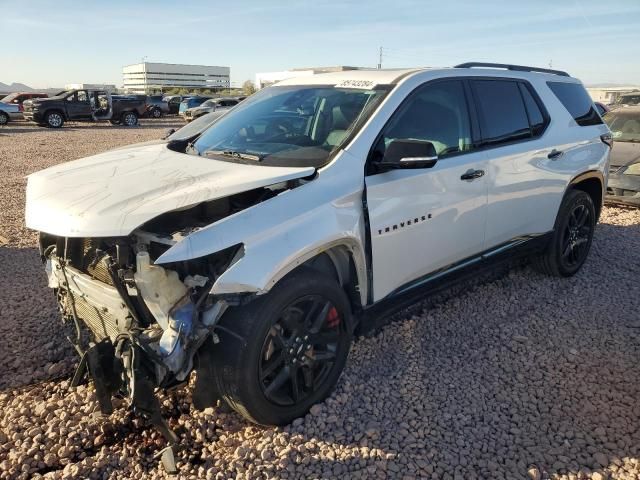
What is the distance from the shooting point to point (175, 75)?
110m

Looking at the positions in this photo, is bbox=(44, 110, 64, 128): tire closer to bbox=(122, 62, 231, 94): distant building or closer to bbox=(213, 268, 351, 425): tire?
bbox=(213, 268, 351, 425): tire

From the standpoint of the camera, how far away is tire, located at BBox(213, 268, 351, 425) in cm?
255

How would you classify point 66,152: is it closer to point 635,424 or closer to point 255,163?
point 255,163

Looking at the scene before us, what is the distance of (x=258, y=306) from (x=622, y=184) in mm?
7035

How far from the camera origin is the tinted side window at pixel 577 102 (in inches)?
191

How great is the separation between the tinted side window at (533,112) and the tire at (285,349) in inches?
98.9

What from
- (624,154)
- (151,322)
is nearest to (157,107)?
(624,154)

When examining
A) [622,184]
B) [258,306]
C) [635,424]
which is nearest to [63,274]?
[258,306]

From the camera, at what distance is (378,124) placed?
125 inches

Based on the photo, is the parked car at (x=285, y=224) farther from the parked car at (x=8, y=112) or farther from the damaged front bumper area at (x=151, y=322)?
the parked car at (x=8, y=112)

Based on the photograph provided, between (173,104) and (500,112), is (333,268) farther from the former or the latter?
(173,104)

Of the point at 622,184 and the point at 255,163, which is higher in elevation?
the point at 255,163

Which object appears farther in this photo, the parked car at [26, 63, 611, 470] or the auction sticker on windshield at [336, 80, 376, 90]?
the auction sticker on windshield at [336, 80, 376, 90]

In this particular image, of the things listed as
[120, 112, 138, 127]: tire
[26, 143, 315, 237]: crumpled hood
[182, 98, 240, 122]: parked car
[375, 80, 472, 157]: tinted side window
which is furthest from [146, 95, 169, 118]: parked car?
[375, 80, 472, 157]: tinted side window
